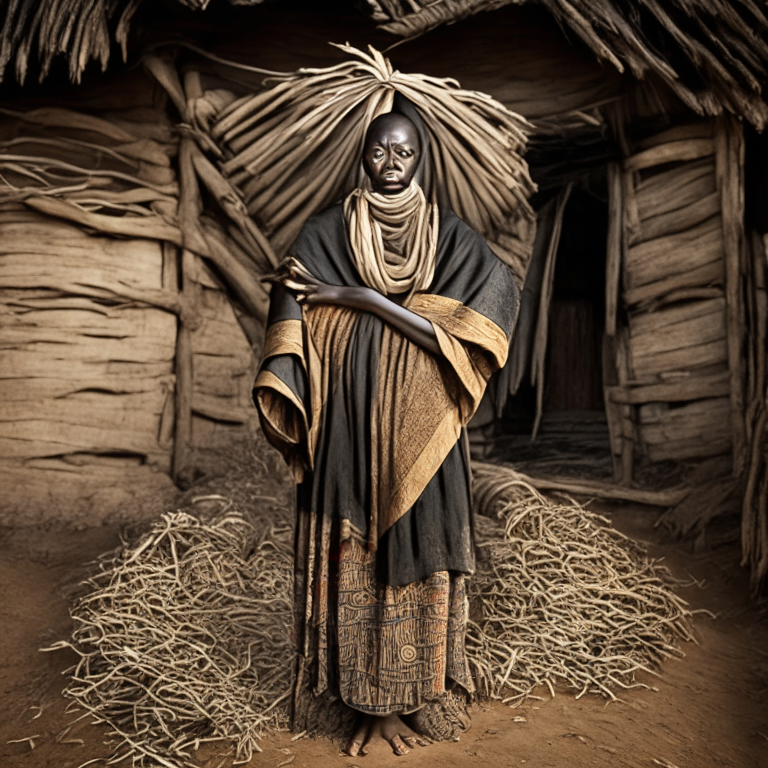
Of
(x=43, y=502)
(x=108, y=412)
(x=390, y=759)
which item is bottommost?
(x=390, y=759)

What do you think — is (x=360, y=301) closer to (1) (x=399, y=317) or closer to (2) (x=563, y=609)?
(1) (x=399, y=317)

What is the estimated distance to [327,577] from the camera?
8.96ft

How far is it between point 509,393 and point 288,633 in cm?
311

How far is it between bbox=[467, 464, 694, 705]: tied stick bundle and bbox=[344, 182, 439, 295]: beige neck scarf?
153 cm

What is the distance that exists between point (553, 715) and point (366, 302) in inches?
66.1

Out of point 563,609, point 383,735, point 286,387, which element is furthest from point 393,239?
point 563,609

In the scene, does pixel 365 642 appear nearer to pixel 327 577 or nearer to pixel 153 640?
pixel 327 577

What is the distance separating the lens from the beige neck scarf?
9.23 feet

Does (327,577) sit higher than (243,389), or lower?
lower

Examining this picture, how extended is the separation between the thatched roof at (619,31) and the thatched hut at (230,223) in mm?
14

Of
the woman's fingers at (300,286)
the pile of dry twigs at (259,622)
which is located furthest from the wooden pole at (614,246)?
the woman's fingers at (300,286)

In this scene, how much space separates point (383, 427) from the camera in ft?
8.95

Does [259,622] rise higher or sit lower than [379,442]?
lower

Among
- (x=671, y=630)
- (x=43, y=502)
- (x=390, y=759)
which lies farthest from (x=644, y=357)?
(x=43, y=502)
